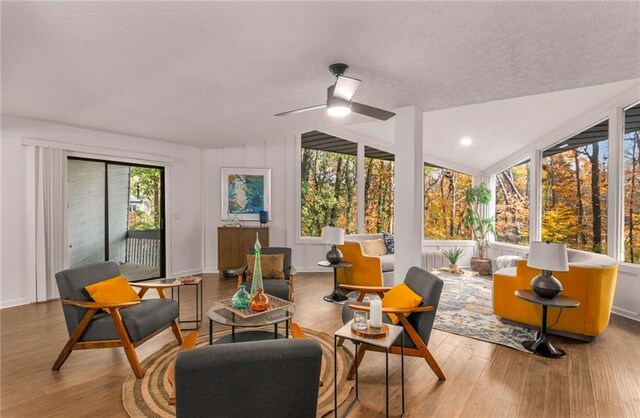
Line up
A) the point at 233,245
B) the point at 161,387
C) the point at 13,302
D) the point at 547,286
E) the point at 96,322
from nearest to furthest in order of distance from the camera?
the point at 161,387
the point at 96,322
the point at 547,286
the point at 13,302
the point at 233,245

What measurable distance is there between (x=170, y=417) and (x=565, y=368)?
9.96 feet

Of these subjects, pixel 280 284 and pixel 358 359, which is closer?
pixel 358 359

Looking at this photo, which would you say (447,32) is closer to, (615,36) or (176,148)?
(615,36)

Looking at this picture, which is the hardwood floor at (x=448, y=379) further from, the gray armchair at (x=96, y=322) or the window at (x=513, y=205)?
the window at (x=513, y=205)

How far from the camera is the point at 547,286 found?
2.93 metres

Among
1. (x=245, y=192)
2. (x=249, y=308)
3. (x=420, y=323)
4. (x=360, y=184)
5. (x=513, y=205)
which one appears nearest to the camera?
(x=420, y=323)

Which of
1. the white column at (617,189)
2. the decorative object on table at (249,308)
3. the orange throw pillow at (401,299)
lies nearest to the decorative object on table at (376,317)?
the orange throw pillow at (401,299)

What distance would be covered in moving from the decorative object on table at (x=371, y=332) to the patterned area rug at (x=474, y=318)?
70.6 inches

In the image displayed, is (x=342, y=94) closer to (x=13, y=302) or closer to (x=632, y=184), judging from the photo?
(x=632, y=184)

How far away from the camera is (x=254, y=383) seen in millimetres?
1297

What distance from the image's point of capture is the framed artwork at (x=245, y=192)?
637 cm

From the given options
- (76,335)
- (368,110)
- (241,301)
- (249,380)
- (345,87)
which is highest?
(345,87)

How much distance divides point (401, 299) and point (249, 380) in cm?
163

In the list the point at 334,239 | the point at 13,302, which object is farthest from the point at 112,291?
the point at 13,302
